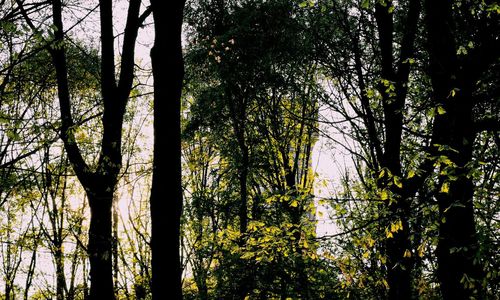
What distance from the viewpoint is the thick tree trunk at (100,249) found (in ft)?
19.8

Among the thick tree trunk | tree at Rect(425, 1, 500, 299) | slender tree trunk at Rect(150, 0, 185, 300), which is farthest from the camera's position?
the thick tree trunk

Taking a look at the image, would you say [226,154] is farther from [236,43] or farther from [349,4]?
[349,4]

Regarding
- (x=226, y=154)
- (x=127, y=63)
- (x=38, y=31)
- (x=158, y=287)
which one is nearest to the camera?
(x=158, y=287)

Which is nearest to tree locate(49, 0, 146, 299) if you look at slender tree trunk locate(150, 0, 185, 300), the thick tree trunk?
the thick tree trunk

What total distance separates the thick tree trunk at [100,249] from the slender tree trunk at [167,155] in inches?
101

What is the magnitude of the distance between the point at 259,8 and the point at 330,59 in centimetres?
398

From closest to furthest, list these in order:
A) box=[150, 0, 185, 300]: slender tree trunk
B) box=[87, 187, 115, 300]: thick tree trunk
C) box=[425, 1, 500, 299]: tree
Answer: box=[150, 0, 185, 300]: slender tree trunk → box=[425, 1, 500, 299]: tree → box=[87, 187, 115, 300]: thick tree trunk

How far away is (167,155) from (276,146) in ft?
35.0

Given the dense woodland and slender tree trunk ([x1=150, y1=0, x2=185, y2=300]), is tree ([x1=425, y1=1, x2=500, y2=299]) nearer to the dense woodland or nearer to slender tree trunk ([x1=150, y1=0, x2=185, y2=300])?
the dense woodland

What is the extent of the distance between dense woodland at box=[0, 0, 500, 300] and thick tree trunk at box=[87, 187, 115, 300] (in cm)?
3

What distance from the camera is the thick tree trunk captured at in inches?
238

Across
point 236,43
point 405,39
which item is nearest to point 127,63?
point 405,39

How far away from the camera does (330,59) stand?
31.6ft

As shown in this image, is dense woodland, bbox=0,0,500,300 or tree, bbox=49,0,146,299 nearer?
dense woodland, bbox=0,0,500,300
